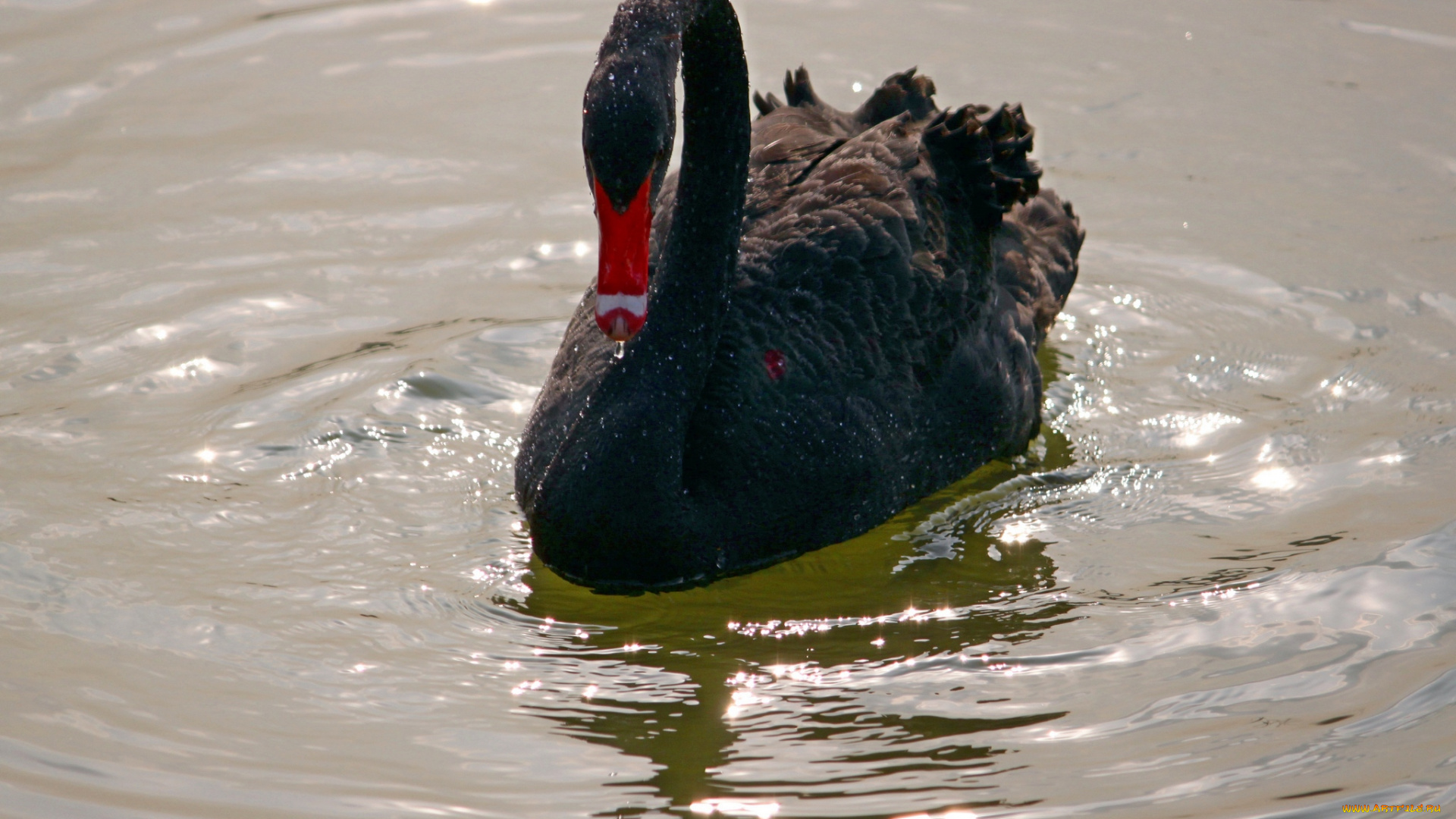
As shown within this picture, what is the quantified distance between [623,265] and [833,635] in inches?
65.1

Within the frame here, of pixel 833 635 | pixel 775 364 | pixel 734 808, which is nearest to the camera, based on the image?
pixel 734 808

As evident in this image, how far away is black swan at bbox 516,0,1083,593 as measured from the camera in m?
5.01

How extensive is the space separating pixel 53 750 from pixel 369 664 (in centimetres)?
99

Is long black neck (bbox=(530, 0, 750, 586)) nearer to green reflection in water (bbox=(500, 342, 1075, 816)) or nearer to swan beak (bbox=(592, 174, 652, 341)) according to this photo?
green reflection in water (bbox=(500, 342, 1075, 816))

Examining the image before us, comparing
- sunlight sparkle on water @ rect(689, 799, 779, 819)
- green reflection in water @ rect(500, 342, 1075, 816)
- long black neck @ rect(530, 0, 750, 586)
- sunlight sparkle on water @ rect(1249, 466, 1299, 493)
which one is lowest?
sunlight sparkle on water @ rect(689, 799, 779, 819)

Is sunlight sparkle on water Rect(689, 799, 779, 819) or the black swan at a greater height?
the black swan

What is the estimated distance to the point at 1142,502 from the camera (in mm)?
6426

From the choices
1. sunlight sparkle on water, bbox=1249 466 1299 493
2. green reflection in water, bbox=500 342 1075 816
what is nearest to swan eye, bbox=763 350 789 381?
green reflection in water, bbox=500 342 1075 816

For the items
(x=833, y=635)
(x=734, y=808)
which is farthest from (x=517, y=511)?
(x=734, y=808)

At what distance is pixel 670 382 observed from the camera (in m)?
5.59

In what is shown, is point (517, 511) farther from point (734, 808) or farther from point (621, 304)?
point (734, 808)

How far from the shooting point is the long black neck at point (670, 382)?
5.43 meters

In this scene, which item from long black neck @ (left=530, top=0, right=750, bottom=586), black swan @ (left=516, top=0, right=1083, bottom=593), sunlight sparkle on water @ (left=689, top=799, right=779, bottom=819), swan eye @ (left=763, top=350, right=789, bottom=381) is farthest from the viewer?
swan eye @ (left=763, top=350, right=789, bottom=381)

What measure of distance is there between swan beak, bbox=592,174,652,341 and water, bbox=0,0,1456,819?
51.5 inches
